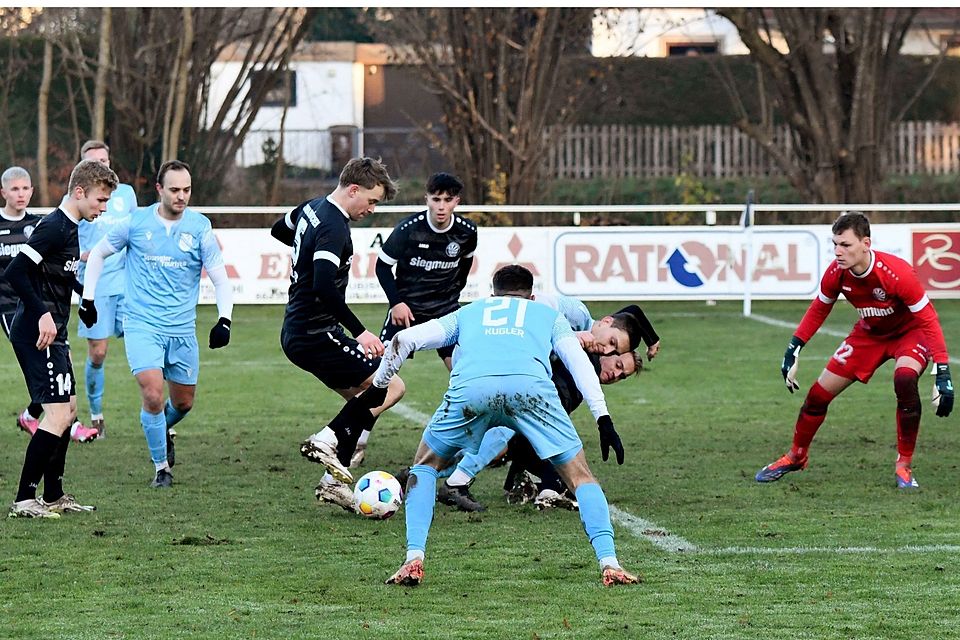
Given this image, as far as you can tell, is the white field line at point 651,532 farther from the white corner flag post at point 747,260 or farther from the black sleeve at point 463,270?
the white corner flag post at point 747,260

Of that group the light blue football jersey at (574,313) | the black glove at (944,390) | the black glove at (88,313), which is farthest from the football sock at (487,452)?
the black glove at (944,390)

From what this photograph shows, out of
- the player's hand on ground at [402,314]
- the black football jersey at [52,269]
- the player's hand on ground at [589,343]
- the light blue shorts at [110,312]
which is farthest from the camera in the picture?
the light blue shorts at [110,312]

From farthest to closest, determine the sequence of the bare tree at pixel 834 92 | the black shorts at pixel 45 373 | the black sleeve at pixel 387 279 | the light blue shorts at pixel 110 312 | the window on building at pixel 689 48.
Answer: the window on building at pixel 689 48
the bare tree at pixel 834 92
the light blue shorts at pixel 110 312
the black sleeve at pixel 387 279
the black shorts at pixel 45 373

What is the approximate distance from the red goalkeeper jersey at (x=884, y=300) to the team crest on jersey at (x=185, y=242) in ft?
11.7

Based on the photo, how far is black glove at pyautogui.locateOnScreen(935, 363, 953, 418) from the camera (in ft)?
27.8

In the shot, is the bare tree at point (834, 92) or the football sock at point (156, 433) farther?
the bare tree at point (834, 92)

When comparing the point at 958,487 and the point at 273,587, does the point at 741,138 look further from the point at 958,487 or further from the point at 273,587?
the point at 273,587

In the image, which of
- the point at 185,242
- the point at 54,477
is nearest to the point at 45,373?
the point at 54,477

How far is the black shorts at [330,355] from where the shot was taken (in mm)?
8336

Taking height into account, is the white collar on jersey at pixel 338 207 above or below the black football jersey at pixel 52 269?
above

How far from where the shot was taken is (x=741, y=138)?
108 ft

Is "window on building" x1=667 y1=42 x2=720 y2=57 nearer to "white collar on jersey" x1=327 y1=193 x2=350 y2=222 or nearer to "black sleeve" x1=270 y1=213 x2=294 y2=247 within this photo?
"black sleeve" x1=270 y1=213 x2=294 y2=247

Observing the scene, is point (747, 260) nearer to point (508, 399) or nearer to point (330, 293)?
point (330, 293)

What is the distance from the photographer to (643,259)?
19.4 meters
